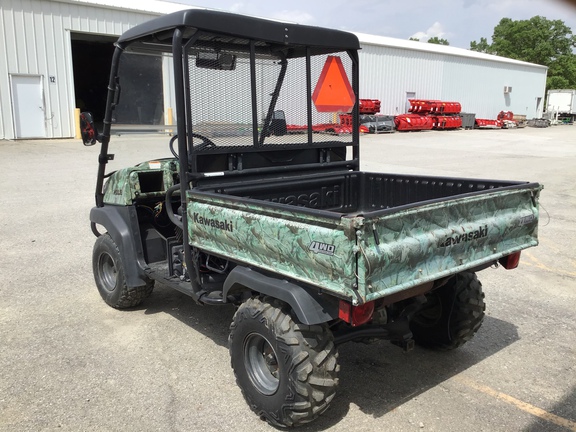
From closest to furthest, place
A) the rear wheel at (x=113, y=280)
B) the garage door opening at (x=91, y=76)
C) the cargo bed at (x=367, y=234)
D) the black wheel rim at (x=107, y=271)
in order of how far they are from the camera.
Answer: the cargo bed at (x=367, y=234), the rear wheel at (x=113, y=280), the black wheel rim at (x=107, y=271), the garage door opening at (x=91, y=76)

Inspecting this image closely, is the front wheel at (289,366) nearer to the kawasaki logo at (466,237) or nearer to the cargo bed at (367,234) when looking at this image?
the cargo bed at (367,234)

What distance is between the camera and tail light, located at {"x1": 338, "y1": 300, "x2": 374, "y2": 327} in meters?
2.75

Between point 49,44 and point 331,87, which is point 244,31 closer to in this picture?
point 331,87

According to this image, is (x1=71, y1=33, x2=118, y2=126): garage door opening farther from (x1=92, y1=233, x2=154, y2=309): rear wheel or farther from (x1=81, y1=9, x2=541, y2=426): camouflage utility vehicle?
(x1=81, y1=9, x2=541, y2=426): camouflage utility vehicle

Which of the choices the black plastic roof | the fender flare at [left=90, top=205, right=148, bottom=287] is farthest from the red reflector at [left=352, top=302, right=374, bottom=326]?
the fender flare at [left=90, top=205, right=148, bottom=287]

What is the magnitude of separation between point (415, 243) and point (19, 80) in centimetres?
1973

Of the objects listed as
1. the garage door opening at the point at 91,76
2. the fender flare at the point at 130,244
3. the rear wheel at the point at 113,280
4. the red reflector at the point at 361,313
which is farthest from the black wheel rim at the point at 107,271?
the garage door opening at the point at 91,76

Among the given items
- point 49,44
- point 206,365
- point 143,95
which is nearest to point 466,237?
point 206,365

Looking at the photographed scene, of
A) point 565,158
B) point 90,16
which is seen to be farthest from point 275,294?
point 90,16

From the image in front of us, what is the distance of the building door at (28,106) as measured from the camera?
752 inches

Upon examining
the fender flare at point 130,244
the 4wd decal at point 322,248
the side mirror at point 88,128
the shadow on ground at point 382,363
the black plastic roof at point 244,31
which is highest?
the black plastic roof at point 244,31

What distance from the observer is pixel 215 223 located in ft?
11.1

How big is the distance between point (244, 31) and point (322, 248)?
182cm

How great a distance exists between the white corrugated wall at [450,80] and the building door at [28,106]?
17009mm
